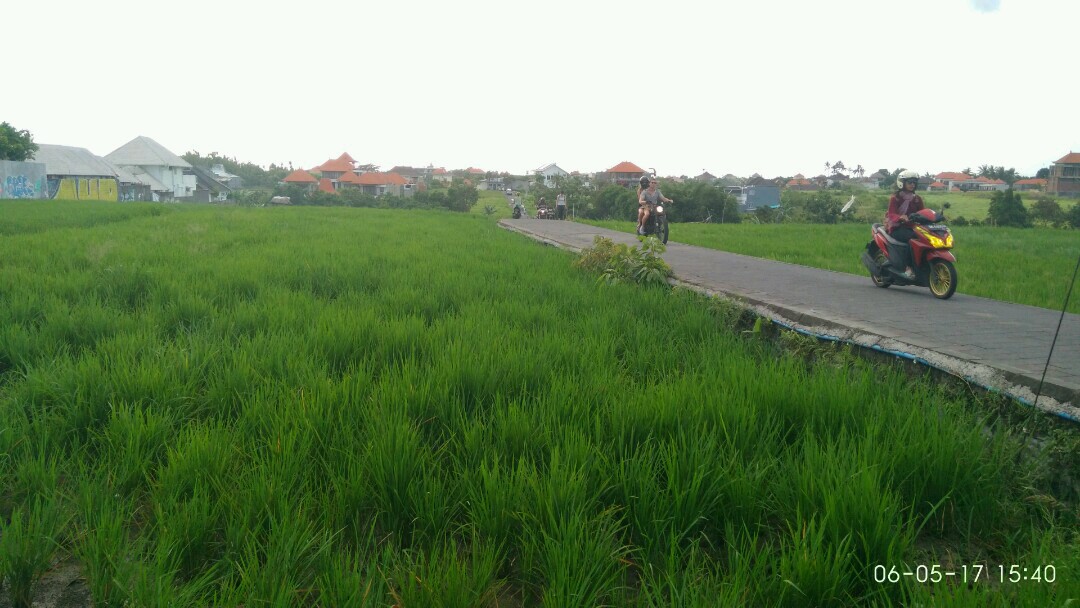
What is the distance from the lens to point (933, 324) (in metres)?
4.06

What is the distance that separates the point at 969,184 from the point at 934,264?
32.0 m

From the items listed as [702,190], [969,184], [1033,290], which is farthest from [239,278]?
[969,184]

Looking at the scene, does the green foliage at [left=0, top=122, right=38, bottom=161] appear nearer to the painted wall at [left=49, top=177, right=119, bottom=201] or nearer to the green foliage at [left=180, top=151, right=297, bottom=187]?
the painted wall at [left=49, top=177, right=119, bottom=201]

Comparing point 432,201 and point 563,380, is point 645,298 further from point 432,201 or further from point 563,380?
point 432,201

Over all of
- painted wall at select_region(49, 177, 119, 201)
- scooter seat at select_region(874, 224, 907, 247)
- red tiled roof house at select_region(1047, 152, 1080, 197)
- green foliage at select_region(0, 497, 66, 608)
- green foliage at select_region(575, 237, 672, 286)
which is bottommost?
painted wall at select_region(49, 177, 119, 201)

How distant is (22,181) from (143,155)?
2547cm

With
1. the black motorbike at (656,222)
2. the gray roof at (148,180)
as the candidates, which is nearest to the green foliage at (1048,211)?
the black motorbike at (656,222)

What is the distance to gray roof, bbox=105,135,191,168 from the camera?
187 feet

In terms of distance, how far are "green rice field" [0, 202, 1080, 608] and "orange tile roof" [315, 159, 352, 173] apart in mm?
95914

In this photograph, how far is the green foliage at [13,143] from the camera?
121 ft

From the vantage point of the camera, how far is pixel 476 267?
6879mm

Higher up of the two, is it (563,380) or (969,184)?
(969,184)

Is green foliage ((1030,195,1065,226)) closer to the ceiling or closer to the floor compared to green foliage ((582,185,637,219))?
closer to the ceiling

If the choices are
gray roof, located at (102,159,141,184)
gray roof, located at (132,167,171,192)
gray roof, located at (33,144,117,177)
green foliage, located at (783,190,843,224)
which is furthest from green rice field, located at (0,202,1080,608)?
gray roof, located at (132,167,171,192)
